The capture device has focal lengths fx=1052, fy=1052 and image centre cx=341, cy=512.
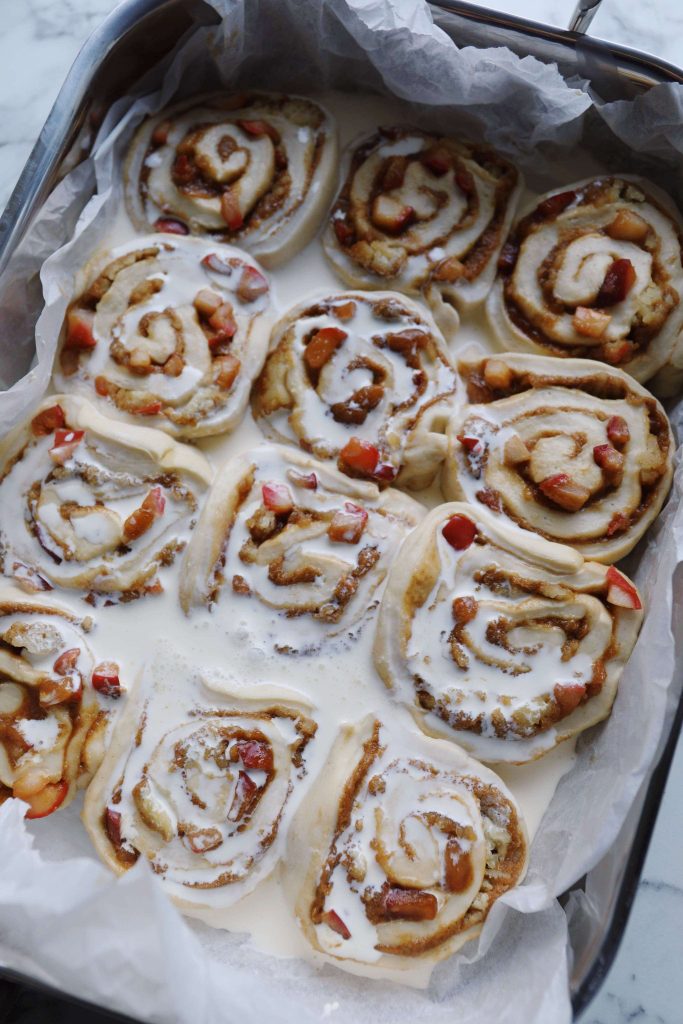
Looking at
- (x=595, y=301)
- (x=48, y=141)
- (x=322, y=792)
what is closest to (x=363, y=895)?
(x=322, y=792)

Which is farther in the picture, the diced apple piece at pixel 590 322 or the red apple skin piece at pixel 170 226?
the red apple skin piece at pixel 170 226

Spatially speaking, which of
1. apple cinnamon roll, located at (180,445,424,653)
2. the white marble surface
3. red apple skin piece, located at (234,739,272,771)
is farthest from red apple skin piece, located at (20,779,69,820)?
the white marble surface

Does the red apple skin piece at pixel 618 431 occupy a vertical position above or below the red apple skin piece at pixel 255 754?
above

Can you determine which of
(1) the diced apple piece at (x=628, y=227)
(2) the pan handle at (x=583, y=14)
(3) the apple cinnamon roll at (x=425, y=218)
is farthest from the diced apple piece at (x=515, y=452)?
(2) the pan handle at (x=583, y=14)

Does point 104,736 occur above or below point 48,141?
below

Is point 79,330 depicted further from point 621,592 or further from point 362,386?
point 621,592

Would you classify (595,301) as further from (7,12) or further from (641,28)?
(7,12)

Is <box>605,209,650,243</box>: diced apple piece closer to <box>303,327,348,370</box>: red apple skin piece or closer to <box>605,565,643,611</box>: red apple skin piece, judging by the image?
<box>303,327,348,370</box>: red apple skin piece

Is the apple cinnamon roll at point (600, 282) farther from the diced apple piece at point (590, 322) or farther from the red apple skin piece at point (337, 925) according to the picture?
the red apple skin piece at point (337, 925)
